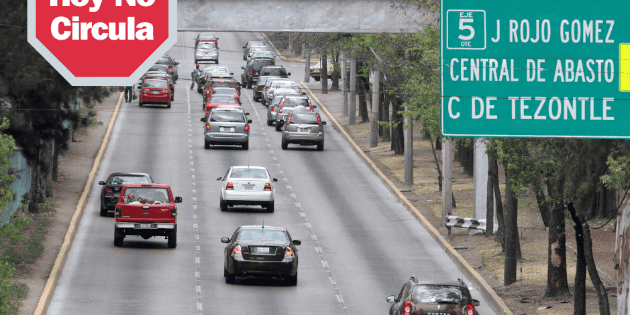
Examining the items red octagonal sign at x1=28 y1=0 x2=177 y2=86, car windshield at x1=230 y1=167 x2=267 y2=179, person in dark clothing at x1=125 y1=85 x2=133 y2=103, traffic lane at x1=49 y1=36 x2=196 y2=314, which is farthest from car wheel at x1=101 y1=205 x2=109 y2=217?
red octagonal sign at x1=28 y1=0 x2=177 y2=86

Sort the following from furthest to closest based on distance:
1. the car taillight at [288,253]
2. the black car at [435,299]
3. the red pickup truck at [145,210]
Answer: the red pickup truck at [145,210] < the car taillight at [288,253] < the black car at [435,299]

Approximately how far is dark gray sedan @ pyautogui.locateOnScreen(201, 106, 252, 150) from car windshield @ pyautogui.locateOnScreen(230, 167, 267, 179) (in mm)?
11906

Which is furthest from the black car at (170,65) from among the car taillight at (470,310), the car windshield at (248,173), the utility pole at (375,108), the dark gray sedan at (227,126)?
the car taillight at (470,310)

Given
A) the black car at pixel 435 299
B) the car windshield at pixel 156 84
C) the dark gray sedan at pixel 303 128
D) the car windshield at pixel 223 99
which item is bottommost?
the black car at pixel 435 299

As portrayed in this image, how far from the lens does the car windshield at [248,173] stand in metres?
35.1

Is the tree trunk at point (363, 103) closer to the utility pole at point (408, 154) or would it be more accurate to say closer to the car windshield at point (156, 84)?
the car windshield at point (156, 84)

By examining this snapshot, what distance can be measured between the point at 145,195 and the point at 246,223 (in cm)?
624

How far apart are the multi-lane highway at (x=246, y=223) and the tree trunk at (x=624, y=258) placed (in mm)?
8124

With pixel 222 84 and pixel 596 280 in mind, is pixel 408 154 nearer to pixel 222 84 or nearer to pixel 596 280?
pixel 596 280

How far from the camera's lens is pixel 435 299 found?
1861 centimetres

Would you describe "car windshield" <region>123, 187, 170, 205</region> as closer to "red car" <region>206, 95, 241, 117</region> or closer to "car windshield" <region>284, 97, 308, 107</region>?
"car windshield" <region>284, 97, 308, 107</region>

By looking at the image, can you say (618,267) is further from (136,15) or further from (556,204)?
(136,15)

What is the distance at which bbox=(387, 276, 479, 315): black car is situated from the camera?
1848cm

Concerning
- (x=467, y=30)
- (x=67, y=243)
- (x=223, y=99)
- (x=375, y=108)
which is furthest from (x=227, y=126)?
(x=467, y=30)
